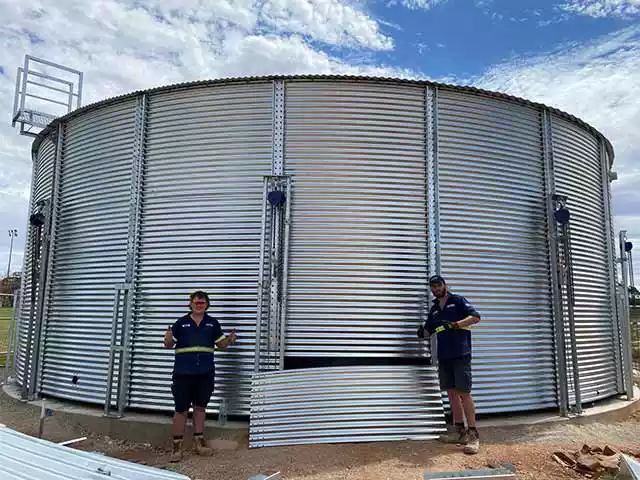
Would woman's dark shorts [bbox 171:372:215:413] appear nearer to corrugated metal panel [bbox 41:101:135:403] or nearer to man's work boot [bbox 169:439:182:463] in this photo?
man's work boot [bbox 169:439:182:463]

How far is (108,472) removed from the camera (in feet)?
13.0

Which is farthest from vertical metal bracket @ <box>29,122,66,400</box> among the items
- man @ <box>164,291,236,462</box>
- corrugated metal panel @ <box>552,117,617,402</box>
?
corrugated metal panel @ <box>552,117,617,402</box>

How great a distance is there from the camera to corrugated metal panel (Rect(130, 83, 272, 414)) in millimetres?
7059

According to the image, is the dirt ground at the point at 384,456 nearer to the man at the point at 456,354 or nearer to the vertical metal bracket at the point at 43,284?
the man at the point at 456,354

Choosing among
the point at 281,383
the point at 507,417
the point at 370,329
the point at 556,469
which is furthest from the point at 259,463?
the point at 507,417

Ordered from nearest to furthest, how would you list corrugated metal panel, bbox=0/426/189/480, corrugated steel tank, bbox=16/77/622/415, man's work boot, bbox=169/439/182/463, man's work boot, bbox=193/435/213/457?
corrugated metal panel, bbox=0/426/189/480, man's work boot, bbox=169/439/182/463, man's work boot, bbox=193/435/213/457, corrugated steel tank, bbox=16/77/622/415

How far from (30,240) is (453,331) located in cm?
878

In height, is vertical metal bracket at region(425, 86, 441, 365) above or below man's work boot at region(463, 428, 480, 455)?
above

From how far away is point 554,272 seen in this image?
7781 millimetres

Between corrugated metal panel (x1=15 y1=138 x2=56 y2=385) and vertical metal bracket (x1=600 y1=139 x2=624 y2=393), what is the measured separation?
10.7 m

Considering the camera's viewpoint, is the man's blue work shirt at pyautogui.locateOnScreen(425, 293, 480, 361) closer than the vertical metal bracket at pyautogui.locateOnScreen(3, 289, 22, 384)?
Yes

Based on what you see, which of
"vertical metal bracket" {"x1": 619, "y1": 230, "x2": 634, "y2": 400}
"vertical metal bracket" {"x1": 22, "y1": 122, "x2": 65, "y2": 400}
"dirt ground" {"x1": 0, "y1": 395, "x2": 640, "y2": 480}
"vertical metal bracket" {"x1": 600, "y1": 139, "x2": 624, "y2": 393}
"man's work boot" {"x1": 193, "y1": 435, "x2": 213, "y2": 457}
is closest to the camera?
"dirt ground" {"x1": 0, "y1": 395, "x2": 640, "y2": 480}

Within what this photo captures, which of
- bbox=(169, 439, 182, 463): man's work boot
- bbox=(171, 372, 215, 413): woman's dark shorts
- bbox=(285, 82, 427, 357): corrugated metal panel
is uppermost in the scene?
bbox=(285, 82, 427, 357): corrugated metal panel

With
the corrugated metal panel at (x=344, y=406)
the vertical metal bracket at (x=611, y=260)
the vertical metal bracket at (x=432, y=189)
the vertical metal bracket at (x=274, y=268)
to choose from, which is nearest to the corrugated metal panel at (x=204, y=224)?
the vertical metal bracket at (x=274, y=268)
